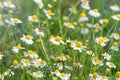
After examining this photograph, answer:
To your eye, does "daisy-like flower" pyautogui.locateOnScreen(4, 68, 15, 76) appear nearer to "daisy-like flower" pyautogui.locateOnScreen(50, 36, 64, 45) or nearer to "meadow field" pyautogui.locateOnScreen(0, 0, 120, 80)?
"meadow field" pyautogui.locateOnScreen(0, 0, 120, 80)

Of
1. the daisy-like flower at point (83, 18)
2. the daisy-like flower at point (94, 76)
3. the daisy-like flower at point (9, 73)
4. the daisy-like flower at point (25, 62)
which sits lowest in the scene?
the daisy-like flower at point (94, 76)

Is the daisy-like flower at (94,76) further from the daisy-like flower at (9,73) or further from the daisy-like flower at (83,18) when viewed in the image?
the daisy-like flower at (83,18)

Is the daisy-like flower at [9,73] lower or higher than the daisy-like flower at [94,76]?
higher

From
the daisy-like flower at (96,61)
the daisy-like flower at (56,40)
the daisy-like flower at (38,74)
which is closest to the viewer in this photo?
the daisy-like flower at (38,74)

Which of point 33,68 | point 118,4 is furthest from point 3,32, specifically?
point 118,4

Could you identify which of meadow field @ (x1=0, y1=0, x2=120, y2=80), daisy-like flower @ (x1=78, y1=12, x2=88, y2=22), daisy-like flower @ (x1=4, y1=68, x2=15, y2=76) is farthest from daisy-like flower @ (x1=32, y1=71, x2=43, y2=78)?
daisy-like flower @ (x1=78, y1=12, x2=88, y2=22)

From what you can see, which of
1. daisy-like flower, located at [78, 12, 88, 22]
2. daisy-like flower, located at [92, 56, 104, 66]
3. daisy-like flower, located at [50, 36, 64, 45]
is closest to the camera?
daisy-like flower, located at [92, 56, 104, 66]

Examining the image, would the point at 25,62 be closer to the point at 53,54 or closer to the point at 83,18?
the point at 53,54

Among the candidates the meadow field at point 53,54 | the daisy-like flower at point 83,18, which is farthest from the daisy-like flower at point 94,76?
the daisy-like flower at point 83,18

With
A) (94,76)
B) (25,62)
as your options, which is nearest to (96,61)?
(94,76)

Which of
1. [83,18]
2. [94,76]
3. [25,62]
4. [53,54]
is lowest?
[94,76]

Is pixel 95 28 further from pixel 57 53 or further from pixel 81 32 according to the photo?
pixel 57 53
